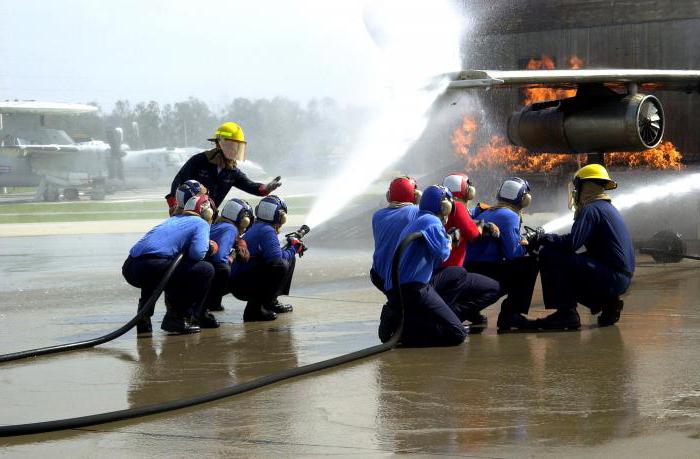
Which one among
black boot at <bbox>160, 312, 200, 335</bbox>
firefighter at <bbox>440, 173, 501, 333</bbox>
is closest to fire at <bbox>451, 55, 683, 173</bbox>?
firefighter at <bbox>440, 173, 501, 333</bbox>

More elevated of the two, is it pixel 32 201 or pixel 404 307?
pixel 404 307

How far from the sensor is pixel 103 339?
27.7ft

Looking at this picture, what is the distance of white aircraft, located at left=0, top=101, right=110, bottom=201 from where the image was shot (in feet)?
138

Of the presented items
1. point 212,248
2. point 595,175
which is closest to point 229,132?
point 212,248

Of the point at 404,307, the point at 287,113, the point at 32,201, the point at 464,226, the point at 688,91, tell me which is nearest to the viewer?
the point at 404,307

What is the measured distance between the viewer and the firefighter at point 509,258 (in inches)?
352

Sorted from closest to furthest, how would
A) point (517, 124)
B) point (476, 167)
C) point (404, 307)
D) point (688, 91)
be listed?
point (404, 307)
point (517, 124)
point (688, 91)
point (476, 167)

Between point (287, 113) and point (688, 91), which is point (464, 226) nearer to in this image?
point (688, 91)

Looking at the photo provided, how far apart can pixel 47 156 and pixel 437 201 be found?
121ft

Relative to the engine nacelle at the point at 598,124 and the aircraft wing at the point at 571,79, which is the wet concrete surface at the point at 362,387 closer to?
the engine nacelle at the point at 598,124

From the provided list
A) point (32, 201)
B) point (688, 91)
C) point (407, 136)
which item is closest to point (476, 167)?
point (407, 136)

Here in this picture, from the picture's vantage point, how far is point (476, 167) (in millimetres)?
16875

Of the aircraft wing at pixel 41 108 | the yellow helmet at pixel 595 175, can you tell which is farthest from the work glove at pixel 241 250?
the aircraft wing at pixel 41 108

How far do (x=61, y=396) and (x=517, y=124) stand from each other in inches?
303
